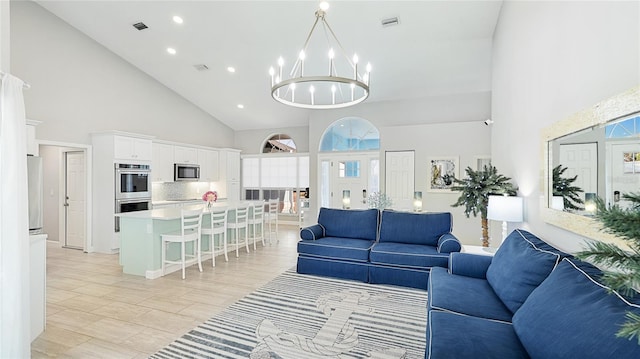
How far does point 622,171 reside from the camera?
5.38ft

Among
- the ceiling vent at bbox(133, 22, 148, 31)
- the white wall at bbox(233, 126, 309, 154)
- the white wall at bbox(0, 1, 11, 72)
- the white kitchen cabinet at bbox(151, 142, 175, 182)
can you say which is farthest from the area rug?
the white wall at bbox(233, 126, 309, 154)

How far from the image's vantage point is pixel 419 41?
5.24 m

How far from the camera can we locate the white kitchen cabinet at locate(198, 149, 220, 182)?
848 centimetres

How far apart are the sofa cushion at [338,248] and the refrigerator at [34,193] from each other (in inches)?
113

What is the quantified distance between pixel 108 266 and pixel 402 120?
259 inches

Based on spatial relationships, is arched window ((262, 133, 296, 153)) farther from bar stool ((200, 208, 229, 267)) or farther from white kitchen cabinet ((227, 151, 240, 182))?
bar stool ((200, 208, 229, 267))

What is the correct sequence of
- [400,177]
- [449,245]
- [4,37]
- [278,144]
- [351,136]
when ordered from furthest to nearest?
[278,144] < [351,136] < [400,177] < [449,245] < [4,37]

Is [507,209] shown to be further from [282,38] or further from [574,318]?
[282,38]

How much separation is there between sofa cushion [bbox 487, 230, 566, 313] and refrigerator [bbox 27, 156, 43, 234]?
382 cm

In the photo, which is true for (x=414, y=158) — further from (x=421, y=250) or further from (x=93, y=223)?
(x=93, y=223)

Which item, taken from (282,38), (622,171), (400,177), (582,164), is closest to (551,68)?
(582,164)

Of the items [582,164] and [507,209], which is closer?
[582,164]

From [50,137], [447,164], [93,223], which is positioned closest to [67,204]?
[93,223]

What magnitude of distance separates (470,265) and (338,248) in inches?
68.0
